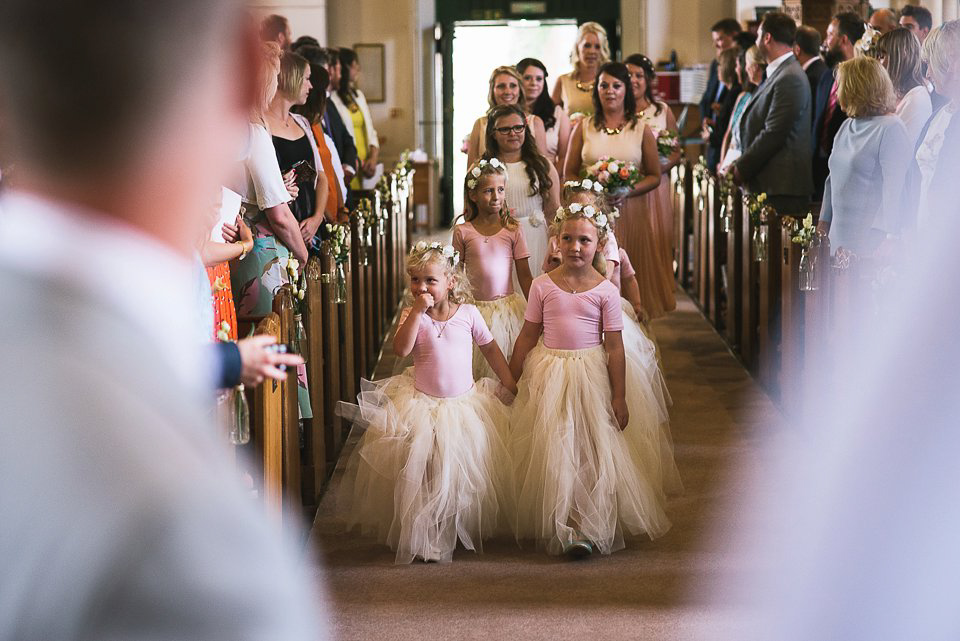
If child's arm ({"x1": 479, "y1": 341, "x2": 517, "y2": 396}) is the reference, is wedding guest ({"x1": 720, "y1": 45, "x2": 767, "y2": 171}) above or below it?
above

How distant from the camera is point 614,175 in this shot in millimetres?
7477

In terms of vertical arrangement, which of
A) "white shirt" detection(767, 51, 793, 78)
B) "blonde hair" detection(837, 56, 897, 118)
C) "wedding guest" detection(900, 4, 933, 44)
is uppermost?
"wedding guest" detection(900, 4, 933, 44)

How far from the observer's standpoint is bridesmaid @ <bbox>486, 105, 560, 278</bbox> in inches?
261

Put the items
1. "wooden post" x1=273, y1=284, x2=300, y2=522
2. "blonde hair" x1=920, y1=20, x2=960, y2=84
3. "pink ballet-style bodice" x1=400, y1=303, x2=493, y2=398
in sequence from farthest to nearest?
"blonde hair" x1=920, y1=20, x2=960, y2=84 < "pink ballet-style bodice" x1=400, y1=303, x2=493, y2=398 < "wooden post" x1=273, y1=284, x2=300, y2=522

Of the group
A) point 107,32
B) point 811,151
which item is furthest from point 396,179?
point 107,32

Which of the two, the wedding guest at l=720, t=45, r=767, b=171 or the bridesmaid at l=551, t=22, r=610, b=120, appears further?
the wedding guest at l=720, t=45, r=767, b=171

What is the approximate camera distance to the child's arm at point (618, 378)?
461cm

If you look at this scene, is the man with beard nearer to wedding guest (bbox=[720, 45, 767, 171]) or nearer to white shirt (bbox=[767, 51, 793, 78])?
white shirt (bbox=[767, 51, 793, 78])

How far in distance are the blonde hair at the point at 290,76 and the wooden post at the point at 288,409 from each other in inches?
53.4

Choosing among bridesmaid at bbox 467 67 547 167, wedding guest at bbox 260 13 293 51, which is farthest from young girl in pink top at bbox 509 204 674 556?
bridesmaid at bbox 467 67 547 167

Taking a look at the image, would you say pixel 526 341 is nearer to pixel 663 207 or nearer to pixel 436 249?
pixel 436 249

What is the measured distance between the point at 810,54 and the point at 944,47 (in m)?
3.20

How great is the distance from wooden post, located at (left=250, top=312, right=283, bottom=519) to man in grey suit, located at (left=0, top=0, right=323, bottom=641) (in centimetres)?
327

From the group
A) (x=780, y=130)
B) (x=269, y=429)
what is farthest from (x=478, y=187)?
(x=780, y=130)
